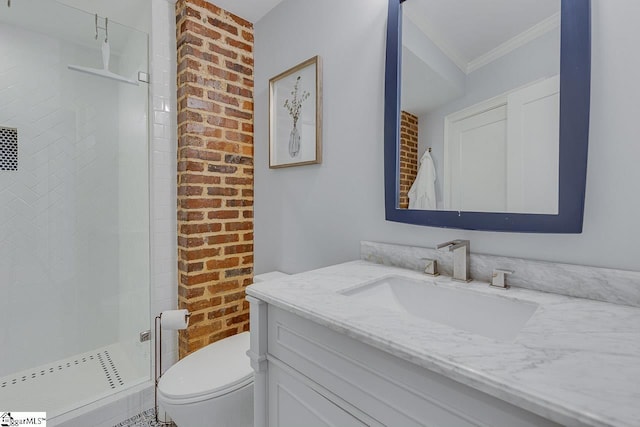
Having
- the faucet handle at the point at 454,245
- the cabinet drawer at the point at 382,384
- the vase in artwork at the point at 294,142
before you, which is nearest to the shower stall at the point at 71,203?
the vase in artwork at the point at 294,142

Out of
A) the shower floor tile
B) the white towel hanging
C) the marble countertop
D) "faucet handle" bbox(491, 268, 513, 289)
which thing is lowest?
the shower floor tile

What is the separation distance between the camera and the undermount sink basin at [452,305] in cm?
83

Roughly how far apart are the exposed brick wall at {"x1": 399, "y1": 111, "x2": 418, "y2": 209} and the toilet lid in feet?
3.34

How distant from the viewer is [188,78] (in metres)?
1.75

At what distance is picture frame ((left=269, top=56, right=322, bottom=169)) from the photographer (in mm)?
1585

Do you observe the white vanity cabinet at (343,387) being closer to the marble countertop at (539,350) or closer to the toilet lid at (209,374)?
the marble countertop at (539,350)

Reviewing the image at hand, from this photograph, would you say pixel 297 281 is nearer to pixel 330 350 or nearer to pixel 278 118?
pixel 330 350

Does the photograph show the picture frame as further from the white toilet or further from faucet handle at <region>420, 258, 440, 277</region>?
the white toilet

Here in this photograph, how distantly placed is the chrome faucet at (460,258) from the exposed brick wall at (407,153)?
0.87 ft

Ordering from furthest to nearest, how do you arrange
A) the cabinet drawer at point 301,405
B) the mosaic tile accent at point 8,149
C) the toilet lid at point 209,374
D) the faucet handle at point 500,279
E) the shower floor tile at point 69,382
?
the mosaic tile accent at point 8,149 < the shower floor tile at point 69,382 < the toilet lid at point 209,374 < the faucet handle at point 500,279 < the cabinet drawer at point 301,405

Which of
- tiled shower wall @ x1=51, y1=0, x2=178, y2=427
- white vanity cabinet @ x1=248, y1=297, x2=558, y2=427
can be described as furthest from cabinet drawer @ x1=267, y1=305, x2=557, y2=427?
tiled shower wall @ x1=51, y1=0, x2=178, y2=427

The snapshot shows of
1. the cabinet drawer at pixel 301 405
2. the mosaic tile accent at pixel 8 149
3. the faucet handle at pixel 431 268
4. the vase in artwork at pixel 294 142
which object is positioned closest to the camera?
the cabinet drawer at pixel 301 405

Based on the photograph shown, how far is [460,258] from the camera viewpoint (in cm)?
101

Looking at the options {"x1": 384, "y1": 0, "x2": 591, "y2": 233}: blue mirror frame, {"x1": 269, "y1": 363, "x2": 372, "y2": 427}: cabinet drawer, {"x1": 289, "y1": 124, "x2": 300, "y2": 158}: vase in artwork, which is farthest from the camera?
{"x1": 289, "y1": 124, "x2": 300, "y2": 158}: vase in artwork
